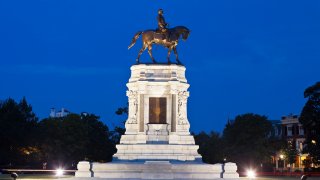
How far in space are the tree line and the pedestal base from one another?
2994cm

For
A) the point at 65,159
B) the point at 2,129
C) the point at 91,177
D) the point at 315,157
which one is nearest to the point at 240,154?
the point at 315,157

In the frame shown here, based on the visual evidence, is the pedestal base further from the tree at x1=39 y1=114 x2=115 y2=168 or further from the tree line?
the tree at x1=39 y1=114 x2=115 y2=168

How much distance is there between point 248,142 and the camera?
271ft

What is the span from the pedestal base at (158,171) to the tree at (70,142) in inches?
1379

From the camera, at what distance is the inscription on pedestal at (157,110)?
44.9 meters

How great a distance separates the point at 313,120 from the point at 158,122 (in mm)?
28739

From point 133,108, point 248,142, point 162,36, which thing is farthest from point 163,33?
point 248,142

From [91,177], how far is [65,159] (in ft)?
126

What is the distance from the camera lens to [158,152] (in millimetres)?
42875

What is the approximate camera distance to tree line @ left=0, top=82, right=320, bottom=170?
221 feet

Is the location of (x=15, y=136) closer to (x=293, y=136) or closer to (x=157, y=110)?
(x=157, y=110)

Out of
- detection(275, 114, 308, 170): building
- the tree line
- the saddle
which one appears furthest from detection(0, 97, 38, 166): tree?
detection(275, 114, 308, 170): building

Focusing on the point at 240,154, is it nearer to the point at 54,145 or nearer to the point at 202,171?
the point at 54,145

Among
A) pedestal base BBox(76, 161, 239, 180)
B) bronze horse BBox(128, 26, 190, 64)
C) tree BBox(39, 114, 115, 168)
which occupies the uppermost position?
bronze horse BBox(128, 26, 190, 64)
